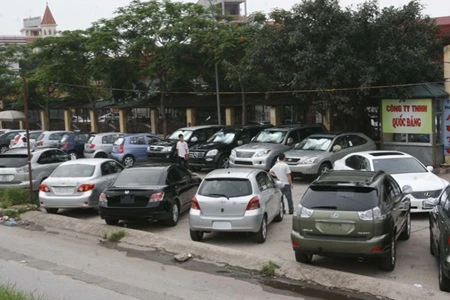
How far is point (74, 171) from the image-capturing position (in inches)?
566

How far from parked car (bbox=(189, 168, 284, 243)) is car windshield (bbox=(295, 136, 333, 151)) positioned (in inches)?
310

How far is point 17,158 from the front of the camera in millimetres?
16406

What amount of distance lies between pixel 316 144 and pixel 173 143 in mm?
6476

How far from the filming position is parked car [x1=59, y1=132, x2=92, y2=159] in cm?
2792

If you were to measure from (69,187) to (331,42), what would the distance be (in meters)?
11.6

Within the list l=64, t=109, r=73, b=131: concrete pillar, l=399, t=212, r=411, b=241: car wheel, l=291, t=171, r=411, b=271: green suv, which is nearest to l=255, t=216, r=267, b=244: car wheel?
l=291, t=171, r=411, b=271: green suv

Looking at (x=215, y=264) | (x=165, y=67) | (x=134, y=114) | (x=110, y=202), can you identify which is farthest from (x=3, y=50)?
(x=215, y=264)

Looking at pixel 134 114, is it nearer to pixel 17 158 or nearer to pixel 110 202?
pixel 17 158

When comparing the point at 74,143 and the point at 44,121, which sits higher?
the point at 44,121

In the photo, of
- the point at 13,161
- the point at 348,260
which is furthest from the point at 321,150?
the point at 13,161

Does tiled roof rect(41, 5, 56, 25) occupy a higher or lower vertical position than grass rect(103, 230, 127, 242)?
higher

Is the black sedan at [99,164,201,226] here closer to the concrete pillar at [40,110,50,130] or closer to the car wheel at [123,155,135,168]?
the car wheel at [123,155,135,168]

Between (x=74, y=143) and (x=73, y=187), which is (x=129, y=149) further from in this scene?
(x=73, y=187)

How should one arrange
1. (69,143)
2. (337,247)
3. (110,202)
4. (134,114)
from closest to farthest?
(337,247) < (110,202) < (69,143) < (134,114)
